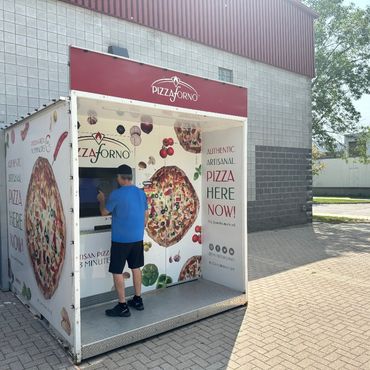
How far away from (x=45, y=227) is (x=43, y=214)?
162mm

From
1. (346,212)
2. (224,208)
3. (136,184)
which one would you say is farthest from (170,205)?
(346,212)

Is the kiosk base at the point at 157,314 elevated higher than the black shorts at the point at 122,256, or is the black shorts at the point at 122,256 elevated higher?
the black shorts at the point at 122,256

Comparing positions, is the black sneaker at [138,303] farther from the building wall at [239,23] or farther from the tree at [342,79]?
the tree at [342,79]

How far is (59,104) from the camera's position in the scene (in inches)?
141

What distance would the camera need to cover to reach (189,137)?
18.4 ft

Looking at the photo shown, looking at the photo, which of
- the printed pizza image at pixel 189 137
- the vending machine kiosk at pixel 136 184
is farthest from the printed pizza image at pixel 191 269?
the printed pizza image at pixel 189 137

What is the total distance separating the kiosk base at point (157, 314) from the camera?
12.2ft

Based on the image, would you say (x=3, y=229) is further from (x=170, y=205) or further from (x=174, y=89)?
(x=174, y=89)

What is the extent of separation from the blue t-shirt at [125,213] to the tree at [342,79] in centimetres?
1487

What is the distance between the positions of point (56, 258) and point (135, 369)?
54.6 inches

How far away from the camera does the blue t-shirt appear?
4.18m

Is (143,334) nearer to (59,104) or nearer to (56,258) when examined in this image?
(56,258)

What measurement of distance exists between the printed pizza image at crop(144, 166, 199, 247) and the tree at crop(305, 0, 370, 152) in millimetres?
13403

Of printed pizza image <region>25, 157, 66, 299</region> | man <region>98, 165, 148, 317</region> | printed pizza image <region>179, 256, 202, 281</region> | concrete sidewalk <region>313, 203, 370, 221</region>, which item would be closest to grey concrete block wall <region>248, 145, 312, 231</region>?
concrete sidewalk <region>313, 203, 370, 221</region>
